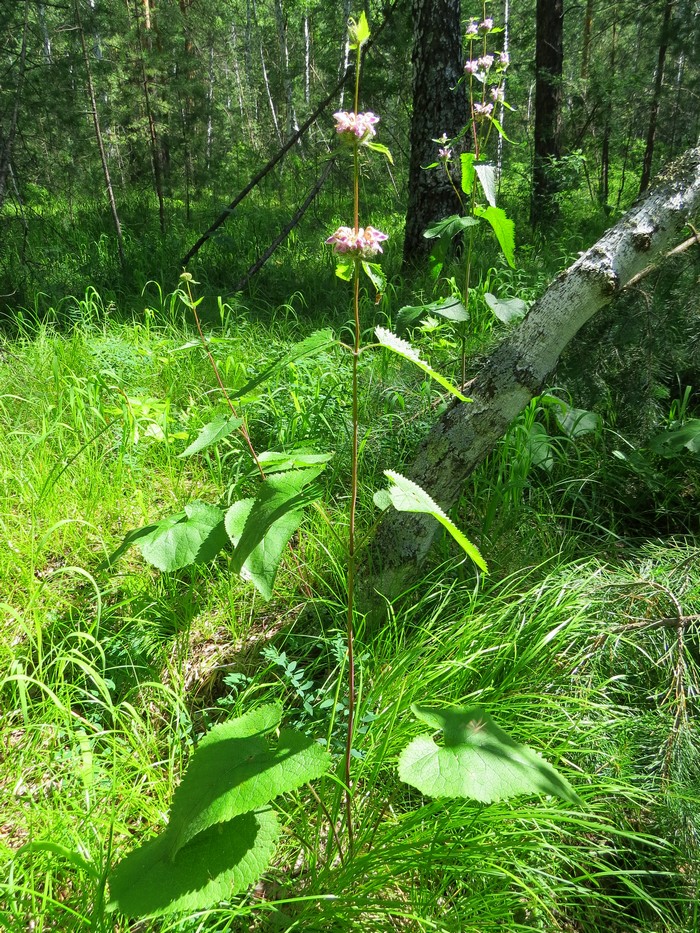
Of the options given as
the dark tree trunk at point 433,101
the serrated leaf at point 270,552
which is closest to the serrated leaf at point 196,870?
the serrated leaf at point 270,552

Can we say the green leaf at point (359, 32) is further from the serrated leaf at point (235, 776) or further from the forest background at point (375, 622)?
the serrated leaf at point (235, 776)

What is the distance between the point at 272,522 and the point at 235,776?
1.23 feet

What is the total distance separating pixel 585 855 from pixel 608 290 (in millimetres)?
1478

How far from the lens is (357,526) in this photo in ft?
6.57

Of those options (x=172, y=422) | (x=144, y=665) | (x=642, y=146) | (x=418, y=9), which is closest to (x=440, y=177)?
(x=418, y=9)

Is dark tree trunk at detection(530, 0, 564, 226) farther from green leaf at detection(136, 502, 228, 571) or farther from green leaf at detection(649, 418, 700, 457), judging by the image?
green leaf at detection(136, 502, 228, 571)

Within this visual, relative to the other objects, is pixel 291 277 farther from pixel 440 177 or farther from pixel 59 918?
pixel 59 918

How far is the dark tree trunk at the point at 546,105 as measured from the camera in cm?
618

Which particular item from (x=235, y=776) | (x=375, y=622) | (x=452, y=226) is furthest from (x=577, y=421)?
(x=235, y=776)

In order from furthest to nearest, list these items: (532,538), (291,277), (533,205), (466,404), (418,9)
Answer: (533,205)
(291,277)
(418,9)
(532,538)
(466,404)

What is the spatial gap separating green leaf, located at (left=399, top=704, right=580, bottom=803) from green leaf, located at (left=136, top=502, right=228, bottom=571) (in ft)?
1.88

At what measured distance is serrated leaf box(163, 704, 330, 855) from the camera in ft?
2.67

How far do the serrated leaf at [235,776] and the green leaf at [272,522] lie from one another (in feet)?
0.77

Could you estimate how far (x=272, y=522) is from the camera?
0.93 m
